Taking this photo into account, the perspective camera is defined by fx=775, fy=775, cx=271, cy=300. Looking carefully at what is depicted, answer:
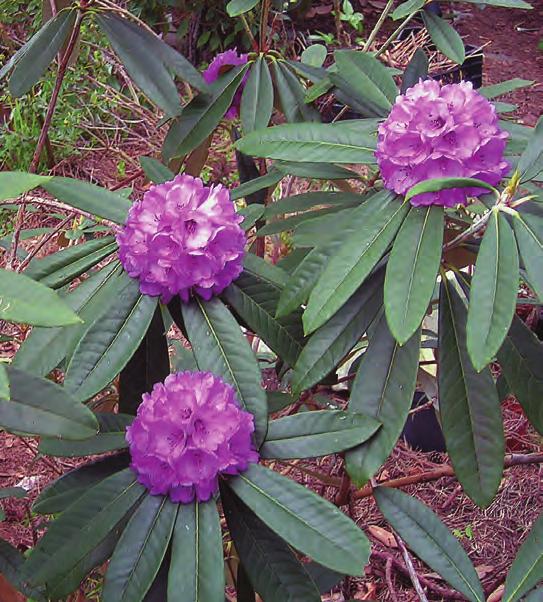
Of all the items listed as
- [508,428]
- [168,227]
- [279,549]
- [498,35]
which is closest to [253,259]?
[168,227]

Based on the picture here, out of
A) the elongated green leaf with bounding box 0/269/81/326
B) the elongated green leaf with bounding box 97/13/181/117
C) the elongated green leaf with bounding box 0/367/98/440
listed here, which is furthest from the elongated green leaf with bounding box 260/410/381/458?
the elongated green leaf with bounding box 97/13/181/117

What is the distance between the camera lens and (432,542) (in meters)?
0.91

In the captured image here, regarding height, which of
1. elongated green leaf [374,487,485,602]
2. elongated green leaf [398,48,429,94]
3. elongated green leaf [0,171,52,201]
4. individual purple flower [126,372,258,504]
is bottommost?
elongated green leaf [374,487,485,602]

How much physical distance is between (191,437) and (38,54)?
2.28ft

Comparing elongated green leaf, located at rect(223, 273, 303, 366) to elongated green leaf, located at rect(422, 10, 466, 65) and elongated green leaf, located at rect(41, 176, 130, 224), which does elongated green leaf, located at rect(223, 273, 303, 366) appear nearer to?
elongated green leaf, located at rect(41, 176, 130, 224)

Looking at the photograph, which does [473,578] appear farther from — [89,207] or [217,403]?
[89,207]

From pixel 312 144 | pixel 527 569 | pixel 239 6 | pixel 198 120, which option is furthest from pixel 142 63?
pixel 527 569

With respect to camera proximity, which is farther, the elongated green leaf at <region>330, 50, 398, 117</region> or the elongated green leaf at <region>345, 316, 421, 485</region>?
the elongated green leaf at <region>330, 50, 398, 117</region>

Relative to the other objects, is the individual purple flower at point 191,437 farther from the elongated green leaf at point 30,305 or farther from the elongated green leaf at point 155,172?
the elongated green leaf at point 155,172

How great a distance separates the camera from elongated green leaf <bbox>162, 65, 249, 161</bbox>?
126 cm

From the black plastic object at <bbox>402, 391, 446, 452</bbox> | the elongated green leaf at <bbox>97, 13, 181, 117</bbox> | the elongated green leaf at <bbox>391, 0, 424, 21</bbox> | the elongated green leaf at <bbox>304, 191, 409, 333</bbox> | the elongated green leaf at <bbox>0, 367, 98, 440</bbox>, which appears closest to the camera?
the elongated green leaf at <bbox>0, 367, 98, 440</bbox>

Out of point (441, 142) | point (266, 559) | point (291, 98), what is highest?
point (441, 142)

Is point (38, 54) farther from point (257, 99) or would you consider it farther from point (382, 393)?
point (382, 393)

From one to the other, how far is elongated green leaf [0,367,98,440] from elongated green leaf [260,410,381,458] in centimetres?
21
